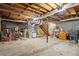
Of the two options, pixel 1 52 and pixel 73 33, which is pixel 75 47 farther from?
pixel 1 52

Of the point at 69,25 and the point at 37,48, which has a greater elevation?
the point at 69,25

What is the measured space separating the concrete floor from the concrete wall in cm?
26

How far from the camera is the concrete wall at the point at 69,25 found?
229cm

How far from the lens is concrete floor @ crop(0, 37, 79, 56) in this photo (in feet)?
7.64

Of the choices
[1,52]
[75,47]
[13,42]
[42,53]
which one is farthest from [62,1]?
[1,52]

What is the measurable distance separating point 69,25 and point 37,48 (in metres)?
0.74

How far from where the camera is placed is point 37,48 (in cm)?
239

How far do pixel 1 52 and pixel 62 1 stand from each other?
1484 mm

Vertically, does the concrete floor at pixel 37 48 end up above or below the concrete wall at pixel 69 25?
below

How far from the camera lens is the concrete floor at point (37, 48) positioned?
233 centimetres

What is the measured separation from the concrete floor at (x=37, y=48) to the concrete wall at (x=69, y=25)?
0.26 metres

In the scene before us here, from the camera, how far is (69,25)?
7.53 feet

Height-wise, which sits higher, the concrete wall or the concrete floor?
the concrete wall

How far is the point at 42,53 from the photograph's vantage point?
236 cm
